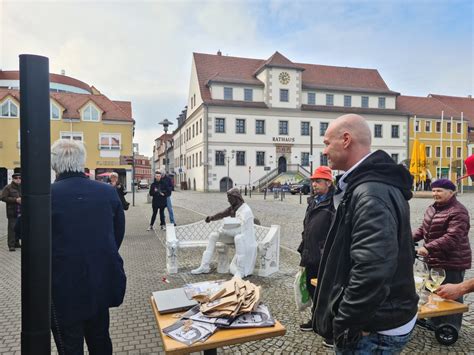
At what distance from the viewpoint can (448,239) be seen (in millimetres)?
3848

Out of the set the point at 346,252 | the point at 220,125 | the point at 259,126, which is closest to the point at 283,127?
the point at 259,126

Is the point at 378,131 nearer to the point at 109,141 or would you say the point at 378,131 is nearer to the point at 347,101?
the point at 347,101

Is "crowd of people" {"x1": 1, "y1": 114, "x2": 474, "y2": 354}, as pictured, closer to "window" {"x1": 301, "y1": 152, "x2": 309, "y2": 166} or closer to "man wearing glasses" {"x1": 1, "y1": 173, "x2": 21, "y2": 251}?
"man wearing glasses" {"x1": 1, "y1": 173, "x2": 21, "y2": 251}

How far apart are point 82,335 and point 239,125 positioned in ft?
137

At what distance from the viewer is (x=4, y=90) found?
3644cm

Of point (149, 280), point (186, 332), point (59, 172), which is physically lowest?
Answer: point (149, 280)

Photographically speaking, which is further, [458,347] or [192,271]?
[192,271]

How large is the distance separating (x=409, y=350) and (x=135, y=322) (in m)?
3.05

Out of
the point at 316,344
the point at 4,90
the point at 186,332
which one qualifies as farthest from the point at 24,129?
the point at 4,90

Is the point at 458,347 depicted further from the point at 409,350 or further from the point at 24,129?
the point at 24,129

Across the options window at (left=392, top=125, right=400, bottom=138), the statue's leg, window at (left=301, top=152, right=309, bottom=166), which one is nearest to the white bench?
the statue's leg

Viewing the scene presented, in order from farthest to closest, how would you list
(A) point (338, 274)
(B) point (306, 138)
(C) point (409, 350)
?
(B) point (306, 138)
(C) point (409, 350)
(A) point (338, 274)

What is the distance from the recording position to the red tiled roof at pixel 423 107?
167ft

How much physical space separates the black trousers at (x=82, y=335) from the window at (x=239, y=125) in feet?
135
